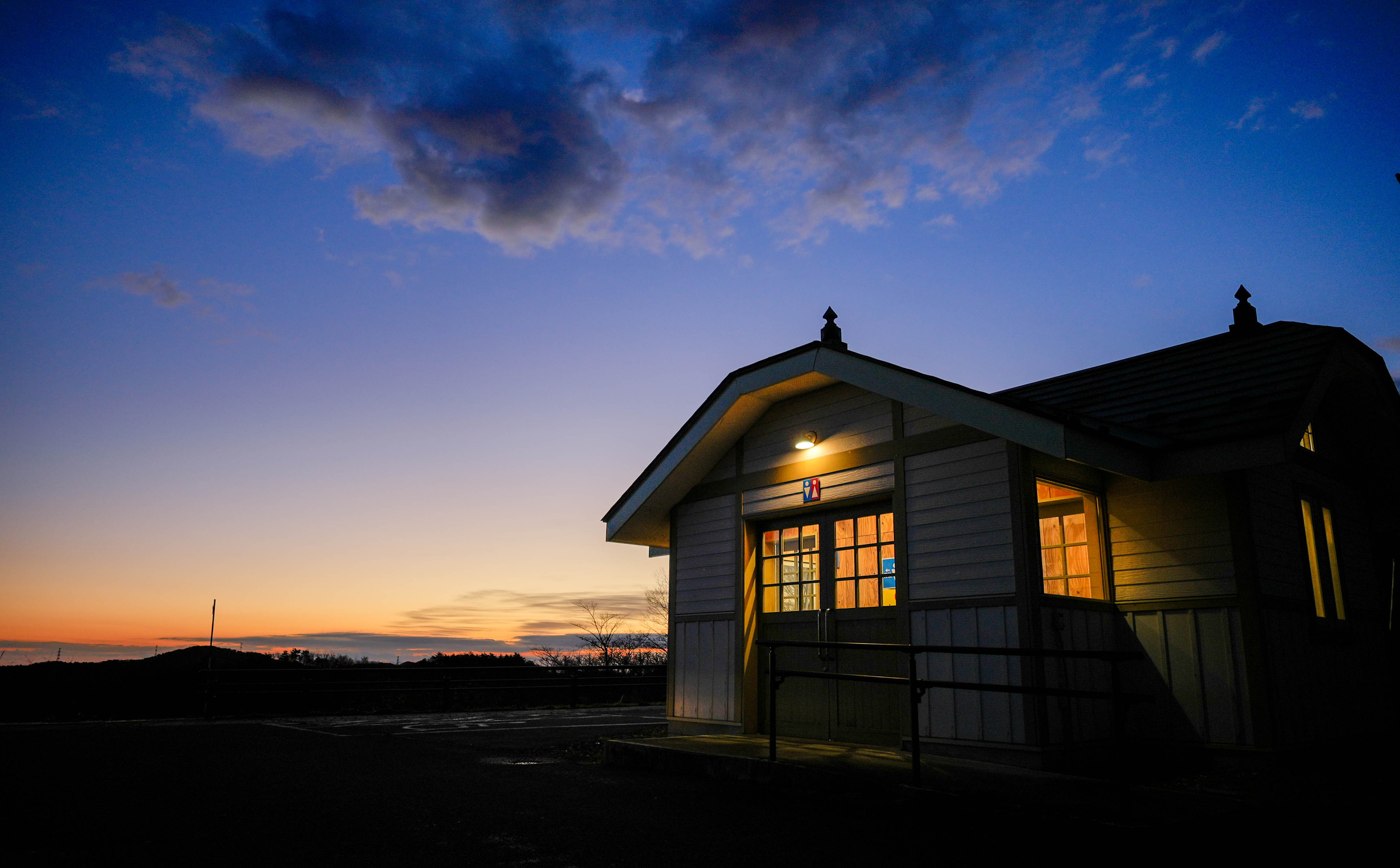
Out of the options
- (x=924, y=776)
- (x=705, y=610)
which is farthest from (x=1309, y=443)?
(x=705, y=610)

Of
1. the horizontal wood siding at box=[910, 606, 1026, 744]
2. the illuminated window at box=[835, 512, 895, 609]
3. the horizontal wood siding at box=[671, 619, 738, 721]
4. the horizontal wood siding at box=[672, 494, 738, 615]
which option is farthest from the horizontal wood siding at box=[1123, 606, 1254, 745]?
the horizontal wood siding at box=[672, 494, 738, 615]

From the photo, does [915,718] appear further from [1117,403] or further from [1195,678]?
[1117,403]

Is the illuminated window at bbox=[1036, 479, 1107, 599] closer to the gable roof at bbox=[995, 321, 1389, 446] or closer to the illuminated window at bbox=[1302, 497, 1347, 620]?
the gable roof at bbox=[995, 321, 1389, 446]

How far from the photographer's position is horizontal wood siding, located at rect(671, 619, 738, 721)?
389 inches

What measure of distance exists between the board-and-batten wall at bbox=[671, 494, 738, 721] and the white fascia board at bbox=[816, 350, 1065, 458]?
2462 millimetres

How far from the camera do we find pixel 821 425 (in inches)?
376

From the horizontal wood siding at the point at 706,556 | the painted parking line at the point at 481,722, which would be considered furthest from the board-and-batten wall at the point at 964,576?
the painted parking line at the point at 481,722

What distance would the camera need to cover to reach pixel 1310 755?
7.49 m

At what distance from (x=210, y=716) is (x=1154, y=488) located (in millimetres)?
16076

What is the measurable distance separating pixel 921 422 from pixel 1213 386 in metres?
2.71

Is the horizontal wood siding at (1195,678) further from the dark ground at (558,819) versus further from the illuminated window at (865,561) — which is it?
the illuminated window at (865,561)

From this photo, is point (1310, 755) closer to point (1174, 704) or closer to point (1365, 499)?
point (1174, 704)

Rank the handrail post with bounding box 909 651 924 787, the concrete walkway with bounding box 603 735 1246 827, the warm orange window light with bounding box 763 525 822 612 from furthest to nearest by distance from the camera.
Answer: the warm orange window light with bounding box 763 525 822 612
the handrail post with bounding box 909 651 924 787
the concrete walkway with bounding box 603 735 1246 827

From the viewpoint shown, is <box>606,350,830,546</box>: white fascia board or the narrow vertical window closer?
the narrow vertical window
